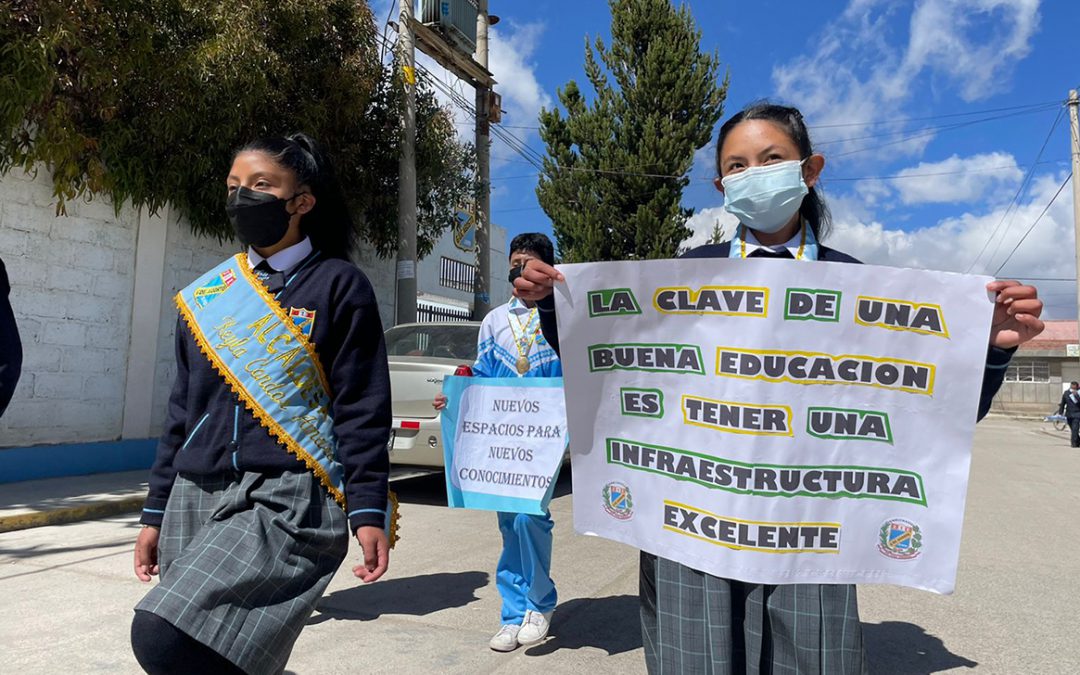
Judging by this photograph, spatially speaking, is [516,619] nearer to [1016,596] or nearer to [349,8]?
[1016,596]

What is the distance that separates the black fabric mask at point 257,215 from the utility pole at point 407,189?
9602 mm

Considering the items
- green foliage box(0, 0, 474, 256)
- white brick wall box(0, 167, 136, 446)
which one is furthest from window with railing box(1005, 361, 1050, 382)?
white brick wall box(0, 167, 136, 446)

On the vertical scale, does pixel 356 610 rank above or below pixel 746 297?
below

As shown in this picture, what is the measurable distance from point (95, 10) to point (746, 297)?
765cm

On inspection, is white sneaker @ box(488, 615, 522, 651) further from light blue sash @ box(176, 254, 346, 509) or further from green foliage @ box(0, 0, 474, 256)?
green foliage @ box(0, 0, 474, 256)

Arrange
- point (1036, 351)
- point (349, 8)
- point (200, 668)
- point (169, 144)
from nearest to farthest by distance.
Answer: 1. point (200, 668)
2. point (169, 144)
3. point (349, 8)
4. point (1036, 351)

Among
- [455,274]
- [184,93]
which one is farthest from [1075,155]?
[184,93]

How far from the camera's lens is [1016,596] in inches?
189

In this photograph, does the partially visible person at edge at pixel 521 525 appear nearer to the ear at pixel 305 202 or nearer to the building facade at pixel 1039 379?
the ear at pixel 305 202

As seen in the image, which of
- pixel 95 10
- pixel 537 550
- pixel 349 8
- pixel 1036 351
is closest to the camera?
pixel 537 550

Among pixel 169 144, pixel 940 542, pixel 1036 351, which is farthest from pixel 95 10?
pixel 1036 351

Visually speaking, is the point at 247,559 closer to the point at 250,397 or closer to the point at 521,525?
the point at 250,397

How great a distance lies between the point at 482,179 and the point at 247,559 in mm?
12940

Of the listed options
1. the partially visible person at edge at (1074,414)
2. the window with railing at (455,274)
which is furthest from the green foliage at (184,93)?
the partially visible person at edge at (1074,414)
